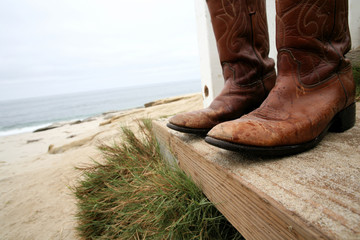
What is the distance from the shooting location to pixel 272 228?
1.51ft

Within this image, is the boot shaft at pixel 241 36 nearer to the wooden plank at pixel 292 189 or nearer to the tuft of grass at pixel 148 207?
the wooden plank at pixel 292 189

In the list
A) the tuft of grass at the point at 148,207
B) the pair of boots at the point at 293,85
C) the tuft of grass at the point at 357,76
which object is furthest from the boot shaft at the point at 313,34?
the tuft of grass at the point at 357,76

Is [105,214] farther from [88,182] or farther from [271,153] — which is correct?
[271,153]

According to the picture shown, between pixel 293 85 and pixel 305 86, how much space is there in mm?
42

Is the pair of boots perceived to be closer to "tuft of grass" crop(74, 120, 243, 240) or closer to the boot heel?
the boot heel

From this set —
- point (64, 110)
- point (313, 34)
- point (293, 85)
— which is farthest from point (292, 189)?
point (64, 110)

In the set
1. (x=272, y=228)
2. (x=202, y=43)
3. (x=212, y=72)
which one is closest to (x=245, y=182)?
(x=272, y=228)

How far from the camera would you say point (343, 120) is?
792 mm

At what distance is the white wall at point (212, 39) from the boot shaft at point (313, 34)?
1307 millimetres

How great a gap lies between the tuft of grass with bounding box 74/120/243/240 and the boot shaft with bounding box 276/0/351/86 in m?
0.68

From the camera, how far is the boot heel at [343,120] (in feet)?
2.58

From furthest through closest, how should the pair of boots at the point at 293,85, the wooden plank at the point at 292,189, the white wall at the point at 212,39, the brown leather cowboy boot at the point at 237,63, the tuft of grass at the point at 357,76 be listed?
the white wall at the point at 212,39 → the tuft of grass at the point at 357,76 → the brown leather cowboy boot at the point at 237,63 → the pair of boots at the point at 293,85 → the wooden plank at the point at 292,189

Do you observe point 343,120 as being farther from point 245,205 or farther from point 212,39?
point 212,39

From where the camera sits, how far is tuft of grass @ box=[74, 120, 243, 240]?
0.88 meters
